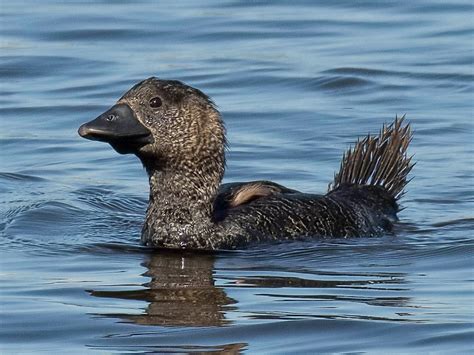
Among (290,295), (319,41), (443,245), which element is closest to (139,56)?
(319,41)

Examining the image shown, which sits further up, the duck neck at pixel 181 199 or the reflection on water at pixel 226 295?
the duck neck at pixel 181 199

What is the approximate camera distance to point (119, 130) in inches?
445

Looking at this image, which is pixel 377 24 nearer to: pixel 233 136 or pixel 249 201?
pixel 233 136

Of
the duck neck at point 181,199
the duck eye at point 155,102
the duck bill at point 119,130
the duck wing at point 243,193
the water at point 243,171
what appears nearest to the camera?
the water at point 243,171

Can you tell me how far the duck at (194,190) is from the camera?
37.9 feet

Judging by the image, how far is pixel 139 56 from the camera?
63.3 ft

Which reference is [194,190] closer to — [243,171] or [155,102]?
[155,102]

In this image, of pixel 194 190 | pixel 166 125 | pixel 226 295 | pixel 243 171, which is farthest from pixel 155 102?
pixel 243 171

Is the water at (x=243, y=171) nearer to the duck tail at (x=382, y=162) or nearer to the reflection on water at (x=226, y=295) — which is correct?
the reflection on water at (x=226, y=295)

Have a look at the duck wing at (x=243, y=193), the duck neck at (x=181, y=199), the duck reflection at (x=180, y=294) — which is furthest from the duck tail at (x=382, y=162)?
the duck reflection at (x=180, y=294)

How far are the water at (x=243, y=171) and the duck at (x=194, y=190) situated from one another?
208 millimetres

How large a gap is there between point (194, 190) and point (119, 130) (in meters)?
0.80

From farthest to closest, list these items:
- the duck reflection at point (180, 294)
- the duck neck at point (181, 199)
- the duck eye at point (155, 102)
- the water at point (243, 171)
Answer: the duck neck at point (181, 199)
the duck eye at point (155, 102)
the duck reflection at point (180, 294)
the water at point (243, 171)

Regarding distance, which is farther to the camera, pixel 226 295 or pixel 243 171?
pixel 243 171
